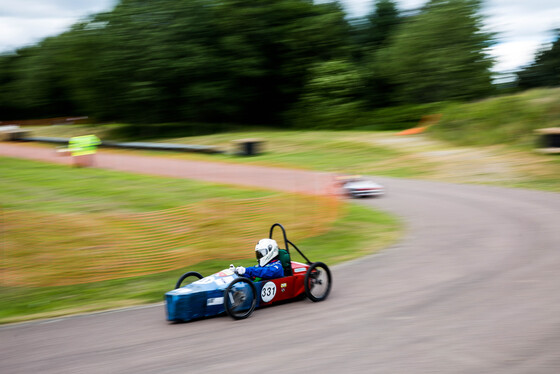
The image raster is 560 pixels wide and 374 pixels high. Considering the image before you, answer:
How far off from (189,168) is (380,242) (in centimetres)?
1499

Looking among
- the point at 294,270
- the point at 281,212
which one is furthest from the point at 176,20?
the point at 294,270

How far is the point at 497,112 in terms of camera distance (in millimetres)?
31828

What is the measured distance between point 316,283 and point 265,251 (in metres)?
1.06

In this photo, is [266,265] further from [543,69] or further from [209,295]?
[543,69]

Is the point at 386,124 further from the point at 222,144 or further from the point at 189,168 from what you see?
the point at 189,168

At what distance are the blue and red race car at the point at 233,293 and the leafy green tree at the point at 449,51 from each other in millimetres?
32962

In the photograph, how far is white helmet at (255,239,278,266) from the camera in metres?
8.51

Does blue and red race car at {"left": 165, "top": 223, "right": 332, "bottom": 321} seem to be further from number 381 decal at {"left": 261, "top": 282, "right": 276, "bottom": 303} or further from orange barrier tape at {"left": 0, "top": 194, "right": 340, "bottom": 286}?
orange barrier tape at {"left": 0, "top": 194, "right": 340, "bottom": 286}

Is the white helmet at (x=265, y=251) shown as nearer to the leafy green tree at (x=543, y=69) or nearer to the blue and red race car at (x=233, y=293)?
the blue and red race car at (x=233, y=293)

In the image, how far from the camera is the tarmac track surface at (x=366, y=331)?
6.33 metres

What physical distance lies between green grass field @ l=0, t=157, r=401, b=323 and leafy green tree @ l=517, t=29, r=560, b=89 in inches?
2061

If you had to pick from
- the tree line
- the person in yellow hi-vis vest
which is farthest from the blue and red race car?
the tree line

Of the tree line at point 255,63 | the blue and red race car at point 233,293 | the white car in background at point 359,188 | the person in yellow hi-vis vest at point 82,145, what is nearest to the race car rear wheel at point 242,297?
the blue and red race car at point 233,293

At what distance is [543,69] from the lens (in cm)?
6312
